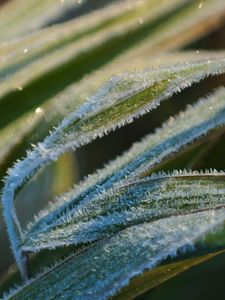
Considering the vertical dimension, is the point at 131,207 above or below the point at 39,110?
below

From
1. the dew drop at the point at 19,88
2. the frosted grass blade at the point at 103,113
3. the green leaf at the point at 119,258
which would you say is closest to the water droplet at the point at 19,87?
the dew drop at the point at 19,88

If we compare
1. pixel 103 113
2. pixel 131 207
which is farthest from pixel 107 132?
pixel 131 207

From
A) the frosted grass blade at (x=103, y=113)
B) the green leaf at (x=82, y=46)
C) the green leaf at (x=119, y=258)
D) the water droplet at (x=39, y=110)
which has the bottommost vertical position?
the green leaf at (x=119, y=258)

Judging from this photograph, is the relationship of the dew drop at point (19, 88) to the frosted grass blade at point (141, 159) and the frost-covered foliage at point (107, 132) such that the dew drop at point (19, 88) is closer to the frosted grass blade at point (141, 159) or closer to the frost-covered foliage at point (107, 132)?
the frost-covered foliage at point (107, 132)

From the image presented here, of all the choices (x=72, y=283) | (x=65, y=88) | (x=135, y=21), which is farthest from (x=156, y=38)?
(x=72, y=283)

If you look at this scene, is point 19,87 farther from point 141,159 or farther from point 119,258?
point 119,258

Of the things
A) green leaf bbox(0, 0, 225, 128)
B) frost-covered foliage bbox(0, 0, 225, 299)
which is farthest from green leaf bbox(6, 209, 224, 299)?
green leaf bbox(0, 0, 225, 128)

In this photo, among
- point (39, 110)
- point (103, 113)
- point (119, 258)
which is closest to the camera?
point (119, 258)

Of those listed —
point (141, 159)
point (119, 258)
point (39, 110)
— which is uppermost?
point (39, 110)
